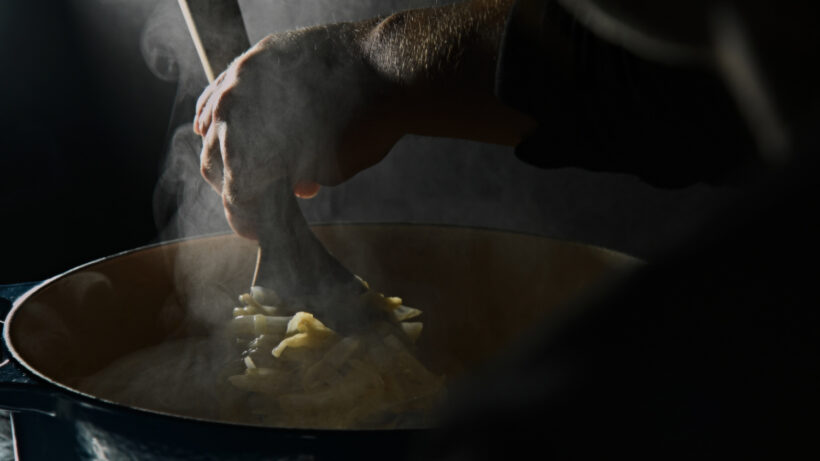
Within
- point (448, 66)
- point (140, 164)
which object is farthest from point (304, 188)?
point (140, 164)

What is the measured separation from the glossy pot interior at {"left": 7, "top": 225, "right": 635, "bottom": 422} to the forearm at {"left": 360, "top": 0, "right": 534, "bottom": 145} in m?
0.16

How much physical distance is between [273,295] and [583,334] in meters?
0.70

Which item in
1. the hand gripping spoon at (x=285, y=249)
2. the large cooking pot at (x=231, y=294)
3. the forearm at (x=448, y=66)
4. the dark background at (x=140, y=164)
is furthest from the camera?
the dark background at (x=140, y=164)

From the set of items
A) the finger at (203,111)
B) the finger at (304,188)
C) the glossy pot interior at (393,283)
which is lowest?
the glossy pot interior at (393,283)

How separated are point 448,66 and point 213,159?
0.93 feet

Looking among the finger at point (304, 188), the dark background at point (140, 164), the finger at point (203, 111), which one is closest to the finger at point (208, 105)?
the finger at point (203, 111)

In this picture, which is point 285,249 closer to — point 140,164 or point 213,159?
point 213,159

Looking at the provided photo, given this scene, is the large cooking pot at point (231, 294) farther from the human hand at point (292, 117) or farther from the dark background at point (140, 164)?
the dark background at point (140, 164)

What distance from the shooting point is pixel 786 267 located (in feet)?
0.56

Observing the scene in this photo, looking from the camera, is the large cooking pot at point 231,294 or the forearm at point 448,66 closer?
the large cooking pot at point 231,294

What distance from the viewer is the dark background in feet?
4.54

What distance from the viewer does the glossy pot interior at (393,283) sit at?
79 centimetres

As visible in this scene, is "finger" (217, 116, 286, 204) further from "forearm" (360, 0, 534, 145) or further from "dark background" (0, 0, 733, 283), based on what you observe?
"dark background" (0, 0, 733, 283)

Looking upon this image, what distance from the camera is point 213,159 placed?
810 millimetres
